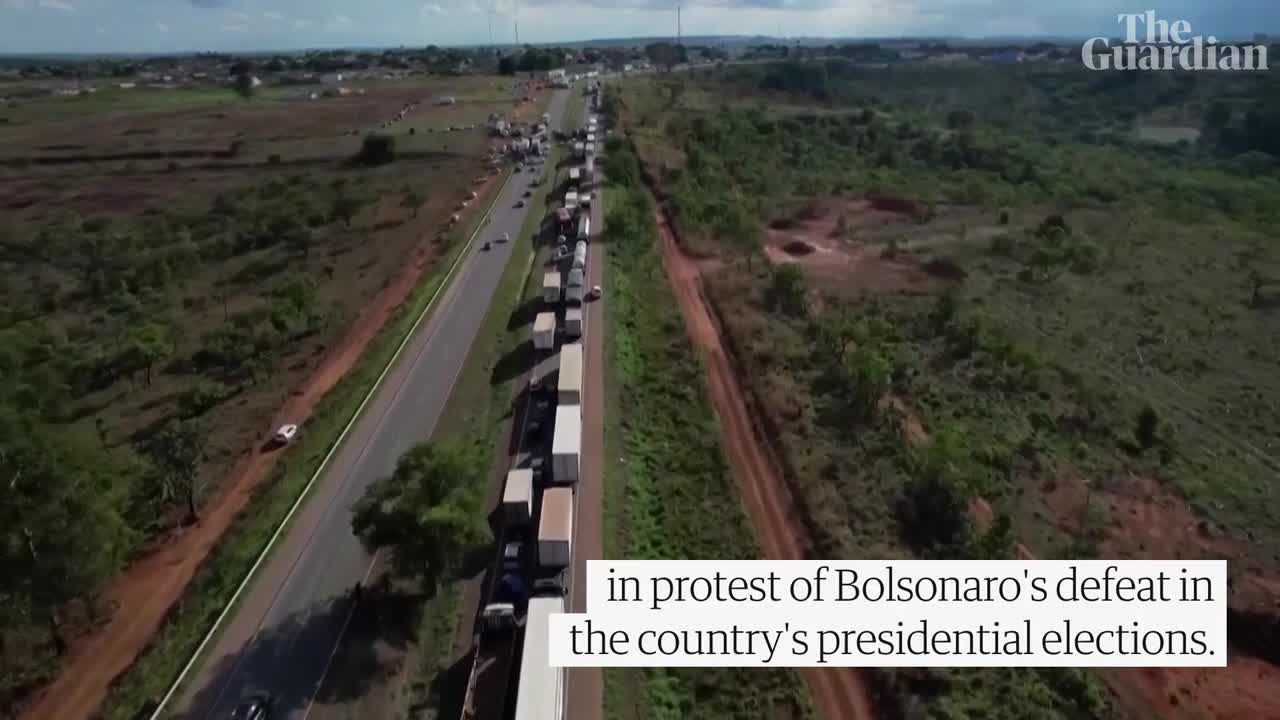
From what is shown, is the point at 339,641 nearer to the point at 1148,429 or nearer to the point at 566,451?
the point at 566,451

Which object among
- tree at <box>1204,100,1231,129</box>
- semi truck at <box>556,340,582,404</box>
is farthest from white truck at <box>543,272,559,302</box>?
tree at <box>1204,100,1231,129</box>

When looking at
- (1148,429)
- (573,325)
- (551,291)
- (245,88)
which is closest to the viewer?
(1148,429)

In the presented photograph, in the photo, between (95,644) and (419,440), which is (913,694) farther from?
(95,644)

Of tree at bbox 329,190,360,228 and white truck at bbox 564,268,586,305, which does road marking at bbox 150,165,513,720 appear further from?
tree at bbox 329,190,360,228

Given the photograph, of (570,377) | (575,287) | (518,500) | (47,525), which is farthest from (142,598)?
(575,287)

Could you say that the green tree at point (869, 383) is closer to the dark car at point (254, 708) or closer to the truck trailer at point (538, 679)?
the truck trailer at point (538, 679)

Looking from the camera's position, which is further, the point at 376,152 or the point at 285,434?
the point at 376,152
